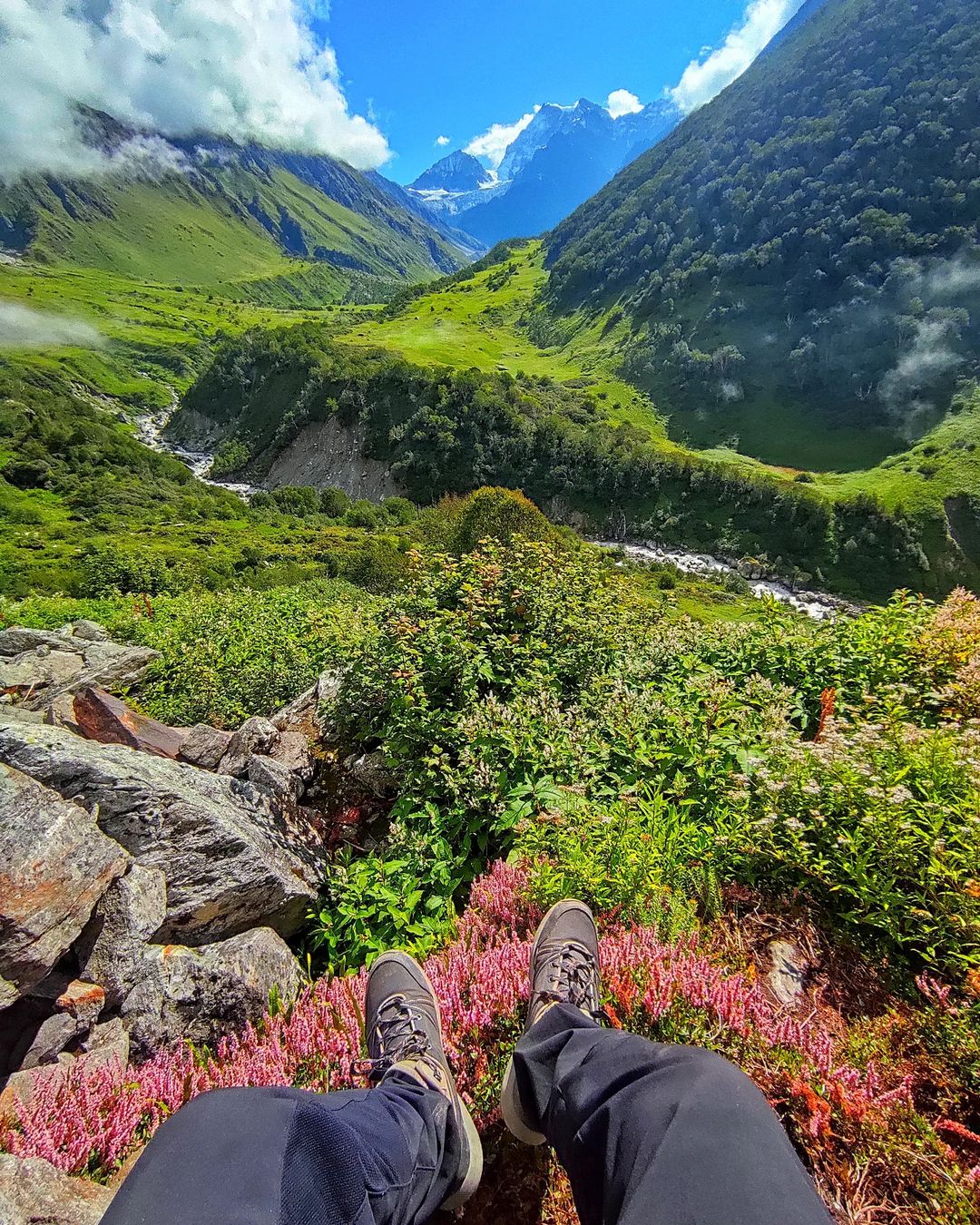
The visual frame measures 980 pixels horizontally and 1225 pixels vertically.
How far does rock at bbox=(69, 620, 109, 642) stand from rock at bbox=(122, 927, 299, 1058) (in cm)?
1345

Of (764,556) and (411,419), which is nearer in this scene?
(764,556)

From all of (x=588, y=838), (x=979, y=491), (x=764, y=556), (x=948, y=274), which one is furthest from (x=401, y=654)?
(x=948, y=274)

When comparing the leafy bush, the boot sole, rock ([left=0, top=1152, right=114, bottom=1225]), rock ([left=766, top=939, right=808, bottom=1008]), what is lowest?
rock ([left=0, top=1152, right=114, bottom=1225])

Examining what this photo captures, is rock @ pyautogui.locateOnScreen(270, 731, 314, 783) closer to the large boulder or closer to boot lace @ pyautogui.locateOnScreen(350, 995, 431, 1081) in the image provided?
boot lace @ pyautogui.locateOnScreen(350, 995, 431, 1081)

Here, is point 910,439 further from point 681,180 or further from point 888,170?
point 681,180

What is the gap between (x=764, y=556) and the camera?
69438 mm

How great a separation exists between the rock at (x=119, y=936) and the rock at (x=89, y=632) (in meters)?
13.0

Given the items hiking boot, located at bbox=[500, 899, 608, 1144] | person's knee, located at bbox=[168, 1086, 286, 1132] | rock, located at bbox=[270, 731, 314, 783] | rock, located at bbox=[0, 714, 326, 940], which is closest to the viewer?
person's knee, located at bbox=[168, 1086, 286, 1132]

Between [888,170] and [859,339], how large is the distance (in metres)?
54.6

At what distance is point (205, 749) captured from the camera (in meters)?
6.91

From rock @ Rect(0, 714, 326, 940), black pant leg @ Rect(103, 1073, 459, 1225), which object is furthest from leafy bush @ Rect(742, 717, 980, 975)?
rock @ Rect(0, 714, 326, 940)

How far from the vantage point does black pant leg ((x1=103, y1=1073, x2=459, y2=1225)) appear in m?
1.56

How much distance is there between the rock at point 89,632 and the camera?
1479 cm

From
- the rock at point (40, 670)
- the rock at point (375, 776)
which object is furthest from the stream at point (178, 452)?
the rock at point (375, 776)
